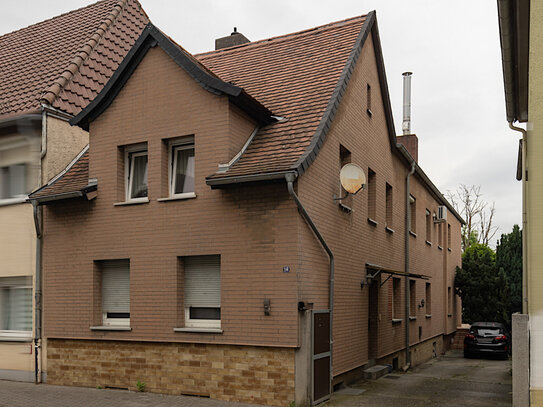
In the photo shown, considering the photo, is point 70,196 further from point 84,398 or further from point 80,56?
point 80,56

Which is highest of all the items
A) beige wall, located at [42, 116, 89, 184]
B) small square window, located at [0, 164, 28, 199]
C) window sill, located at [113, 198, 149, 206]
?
beige wall, located at [42, 116, 89, 184]

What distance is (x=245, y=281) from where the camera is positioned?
34.4ft

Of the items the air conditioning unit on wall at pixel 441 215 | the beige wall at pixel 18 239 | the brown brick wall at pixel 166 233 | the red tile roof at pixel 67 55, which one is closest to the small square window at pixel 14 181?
the beige wall at pixel 18 239

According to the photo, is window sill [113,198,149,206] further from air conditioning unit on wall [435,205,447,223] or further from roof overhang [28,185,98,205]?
air conditioning unit on wall [435,205,447,223]

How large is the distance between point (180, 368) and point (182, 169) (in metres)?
3.77

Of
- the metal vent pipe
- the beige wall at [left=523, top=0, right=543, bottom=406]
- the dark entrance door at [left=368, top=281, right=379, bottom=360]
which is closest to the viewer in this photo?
the beige wall at [left=523, top=0, right=543, bottom=406]

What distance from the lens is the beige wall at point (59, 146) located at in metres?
12.7

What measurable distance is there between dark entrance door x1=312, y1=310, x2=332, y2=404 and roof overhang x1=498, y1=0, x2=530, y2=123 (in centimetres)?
472

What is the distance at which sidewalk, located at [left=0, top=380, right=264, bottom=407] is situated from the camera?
10.1 metres

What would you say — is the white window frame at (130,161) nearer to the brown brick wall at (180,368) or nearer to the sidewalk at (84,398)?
the brown brick wall at (180,368)

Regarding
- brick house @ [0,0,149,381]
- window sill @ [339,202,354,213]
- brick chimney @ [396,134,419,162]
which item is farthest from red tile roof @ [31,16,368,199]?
brick chimney @ [396,134,419,162]

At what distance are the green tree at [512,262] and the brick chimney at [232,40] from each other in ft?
60.8

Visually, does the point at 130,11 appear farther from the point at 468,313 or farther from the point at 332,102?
the point at 468,313

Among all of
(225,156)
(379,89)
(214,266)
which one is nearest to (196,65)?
(225,156)
